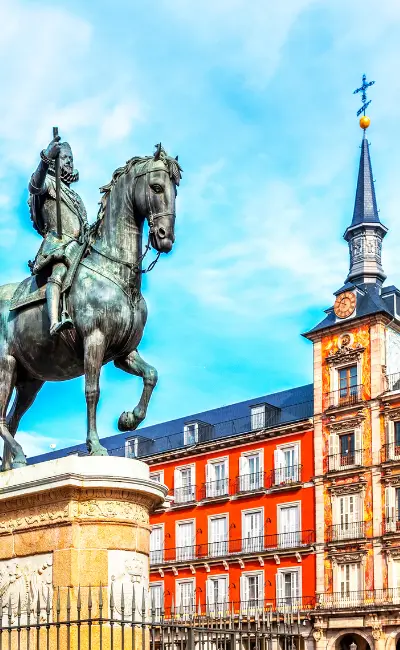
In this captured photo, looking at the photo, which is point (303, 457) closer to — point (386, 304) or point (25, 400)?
point (386, 304)

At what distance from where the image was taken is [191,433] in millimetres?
52250

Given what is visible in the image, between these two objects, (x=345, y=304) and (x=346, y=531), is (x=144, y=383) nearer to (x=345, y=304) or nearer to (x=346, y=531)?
(x=346, y=531)

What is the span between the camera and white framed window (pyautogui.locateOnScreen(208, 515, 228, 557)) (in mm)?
47844

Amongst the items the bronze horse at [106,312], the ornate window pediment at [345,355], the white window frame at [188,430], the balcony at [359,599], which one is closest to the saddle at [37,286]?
the bronze horse at [106,312]

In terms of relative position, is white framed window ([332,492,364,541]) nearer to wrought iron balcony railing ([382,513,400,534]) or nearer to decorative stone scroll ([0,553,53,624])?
wrought iron balcony railing ([382,513,400,534])

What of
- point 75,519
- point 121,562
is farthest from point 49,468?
point 121,562

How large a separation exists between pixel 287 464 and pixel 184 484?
672cm

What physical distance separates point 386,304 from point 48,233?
37720 millimetres

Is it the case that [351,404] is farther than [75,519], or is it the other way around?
[351,404]

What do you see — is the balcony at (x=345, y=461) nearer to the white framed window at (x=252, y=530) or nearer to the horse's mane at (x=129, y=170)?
the white framed window at (x=252, y=530)

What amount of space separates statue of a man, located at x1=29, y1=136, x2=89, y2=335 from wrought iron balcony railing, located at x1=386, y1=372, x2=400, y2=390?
35.2m

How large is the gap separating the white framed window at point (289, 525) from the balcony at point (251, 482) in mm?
1559

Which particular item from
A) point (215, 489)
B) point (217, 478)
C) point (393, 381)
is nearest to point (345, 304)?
point (393, 381)

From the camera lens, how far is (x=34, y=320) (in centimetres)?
893
